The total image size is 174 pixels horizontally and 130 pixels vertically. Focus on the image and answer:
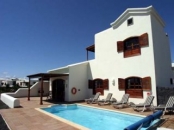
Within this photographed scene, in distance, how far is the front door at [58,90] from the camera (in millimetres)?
16312

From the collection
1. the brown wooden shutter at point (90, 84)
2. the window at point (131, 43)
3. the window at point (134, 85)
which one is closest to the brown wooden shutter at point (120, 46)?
the window at point (131, 43)

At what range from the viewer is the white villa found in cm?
1133

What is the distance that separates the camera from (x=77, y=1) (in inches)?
Answer: 512

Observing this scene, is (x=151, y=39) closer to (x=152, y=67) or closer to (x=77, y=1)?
(x=152, y=67)

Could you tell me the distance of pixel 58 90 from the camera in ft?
56.0

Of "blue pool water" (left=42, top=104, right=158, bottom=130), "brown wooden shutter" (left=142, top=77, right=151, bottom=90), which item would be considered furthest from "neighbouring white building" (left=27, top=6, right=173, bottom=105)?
"blue pool water" (left=42, top=104, right=158, bottom=130)

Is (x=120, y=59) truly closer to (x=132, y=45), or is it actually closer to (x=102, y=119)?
(x=132, y=45)

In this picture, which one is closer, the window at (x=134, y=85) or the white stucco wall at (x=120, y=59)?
the window at (x=134, y=85)

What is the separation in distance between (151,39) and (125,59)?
2717mm

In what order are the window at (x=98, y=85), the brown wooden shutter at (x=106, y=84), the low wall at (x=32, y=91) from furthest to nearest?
1. the low wall at (x=32, y=91)
2. the window at (x=98, y=85)
3. the brown wooden shutter at (x=106, y=84)

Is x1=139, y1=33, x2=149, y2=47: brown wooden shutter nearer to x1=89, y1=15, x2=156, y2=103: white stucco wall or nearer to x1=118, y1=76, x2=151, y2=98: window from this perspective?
x1=89, y1=15, x2=156, y2=103: white stucco wall

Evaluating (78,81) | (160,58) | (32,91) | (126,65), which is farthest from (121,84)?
(32,91)

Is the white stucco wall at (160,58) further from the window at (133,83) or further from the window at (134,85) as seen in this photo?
the window at (133,83)

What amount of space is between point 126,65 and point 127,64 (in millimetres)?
130
